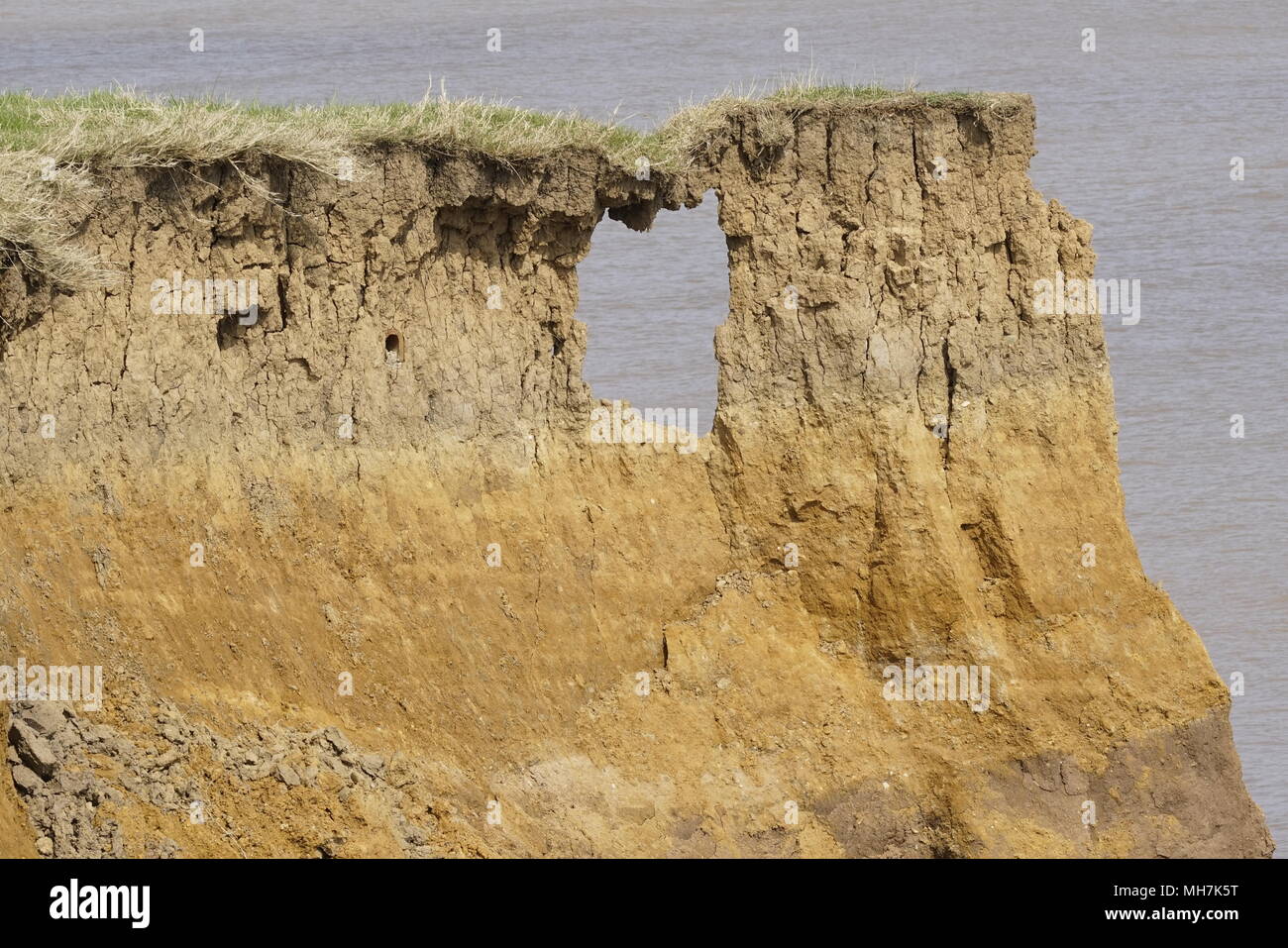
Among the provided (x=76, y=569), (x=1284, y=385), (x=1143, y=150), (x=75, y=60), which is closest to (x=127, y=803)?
(x=76, y=569)

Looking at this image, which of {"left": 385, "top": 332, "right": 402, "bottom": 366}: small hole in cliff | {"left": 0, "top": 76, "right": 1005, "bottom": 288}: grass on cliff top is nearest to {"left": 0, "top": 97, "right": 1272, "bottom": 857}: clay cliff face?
{"left": 385, "top": 332, "right": 402, "bottom": 366}: small hole in cliff

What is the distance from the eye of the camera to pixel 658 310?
98.2 feet

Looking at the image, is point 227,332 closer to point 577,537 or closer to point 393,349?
point 393,349

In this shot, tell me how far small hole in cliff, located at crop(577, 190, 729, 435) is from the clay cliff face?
438 inches

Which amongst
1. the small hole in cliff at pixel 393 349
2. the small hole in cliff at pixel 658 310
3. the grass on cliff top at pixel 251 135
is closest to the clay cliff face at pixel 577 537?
the small hole in cliff at pixel 393 349

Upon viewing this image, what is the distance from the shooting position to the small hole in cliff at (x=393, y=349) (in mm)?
13727

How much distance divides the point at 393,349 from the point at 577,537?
168 centimetres

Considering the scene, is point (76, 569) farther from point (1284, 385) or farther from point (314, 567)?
point (1284, 385)

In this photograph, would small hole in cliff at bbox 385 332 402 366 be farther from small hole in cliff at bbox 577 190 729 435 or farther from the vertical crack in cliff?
small hole in cliff at bbox 577 190 729 435

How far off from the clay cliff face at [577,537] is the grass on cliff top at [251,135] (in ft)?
0.43

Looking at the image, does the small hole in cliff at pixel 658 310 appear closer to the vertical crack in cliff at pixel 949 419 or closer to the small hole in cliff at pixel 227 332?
the vertical crack in cliff at pixel 949 419

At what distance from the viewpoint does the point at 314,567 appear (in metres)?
13.4

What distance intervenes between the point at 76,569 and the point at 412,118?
3.34 meters

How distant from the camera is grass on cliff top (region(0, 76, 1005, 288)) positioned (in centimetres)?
1232
